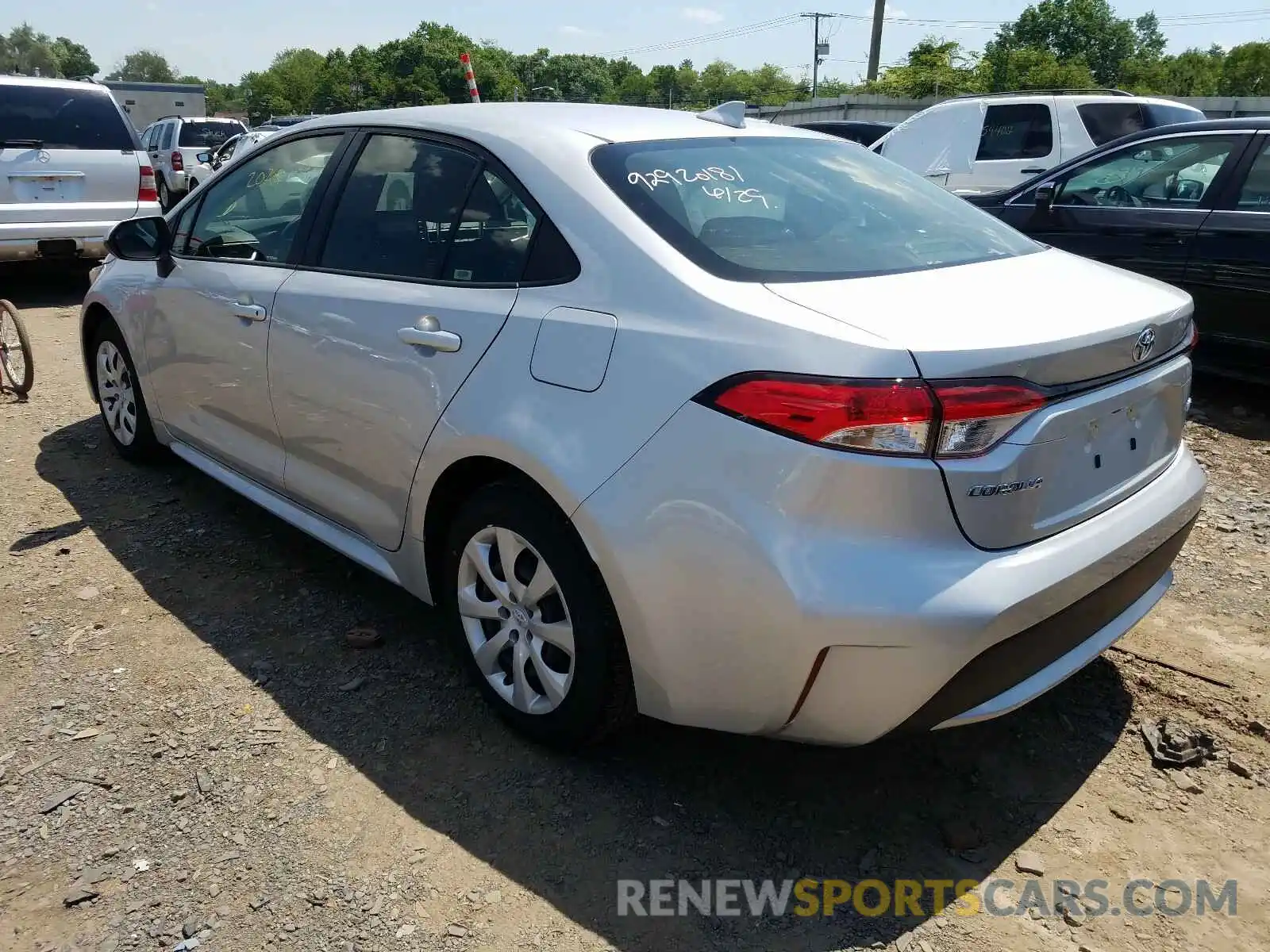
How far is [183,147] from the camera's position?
64.4ft

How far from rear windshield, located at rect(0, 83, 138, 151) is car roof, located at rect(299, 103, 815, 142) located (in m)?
7.32

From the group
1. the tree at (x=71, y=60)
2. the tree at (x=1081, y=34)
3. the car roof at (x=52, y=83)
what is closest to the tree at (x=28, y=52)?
the tree at (x=71, y=60)

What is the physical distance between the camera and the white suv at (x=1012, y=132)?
9836mm

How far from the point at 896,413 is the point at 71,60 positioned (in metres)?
154

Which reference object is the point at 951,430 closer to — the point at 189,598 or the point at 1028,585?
the point at 1028,585

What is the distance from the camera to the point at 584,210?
2490 mm

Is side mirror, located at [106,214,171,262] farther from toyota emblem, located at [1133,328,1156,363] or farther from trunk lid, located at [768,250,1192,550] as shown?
toyota emblem, located at [1133,328,1156,363]

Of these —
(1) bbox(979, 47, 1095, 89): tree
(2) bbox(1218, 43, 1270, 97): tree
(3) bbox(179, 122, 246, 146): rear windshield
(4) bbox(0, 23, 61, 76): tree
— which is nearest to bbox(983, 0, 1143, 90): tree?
(2) bbox(1218, 43, 1270, 97): tree

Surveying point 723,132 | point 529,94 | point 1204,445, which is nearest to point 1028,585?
point 723,132

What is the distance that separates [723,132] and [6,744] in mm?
2727

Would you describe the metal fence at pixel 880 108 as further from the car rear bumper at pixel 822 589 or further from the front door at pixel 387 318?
the car rear bumper at pixel 822 589

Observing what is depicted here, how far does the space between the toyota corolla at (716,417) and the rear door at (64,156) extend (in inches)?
273

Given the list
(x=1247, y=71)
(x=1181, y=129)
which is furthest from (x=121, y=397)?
(x=1247, y=71)

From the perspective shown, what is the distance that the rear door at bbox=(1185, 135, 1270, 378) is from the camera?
17.4 ft
